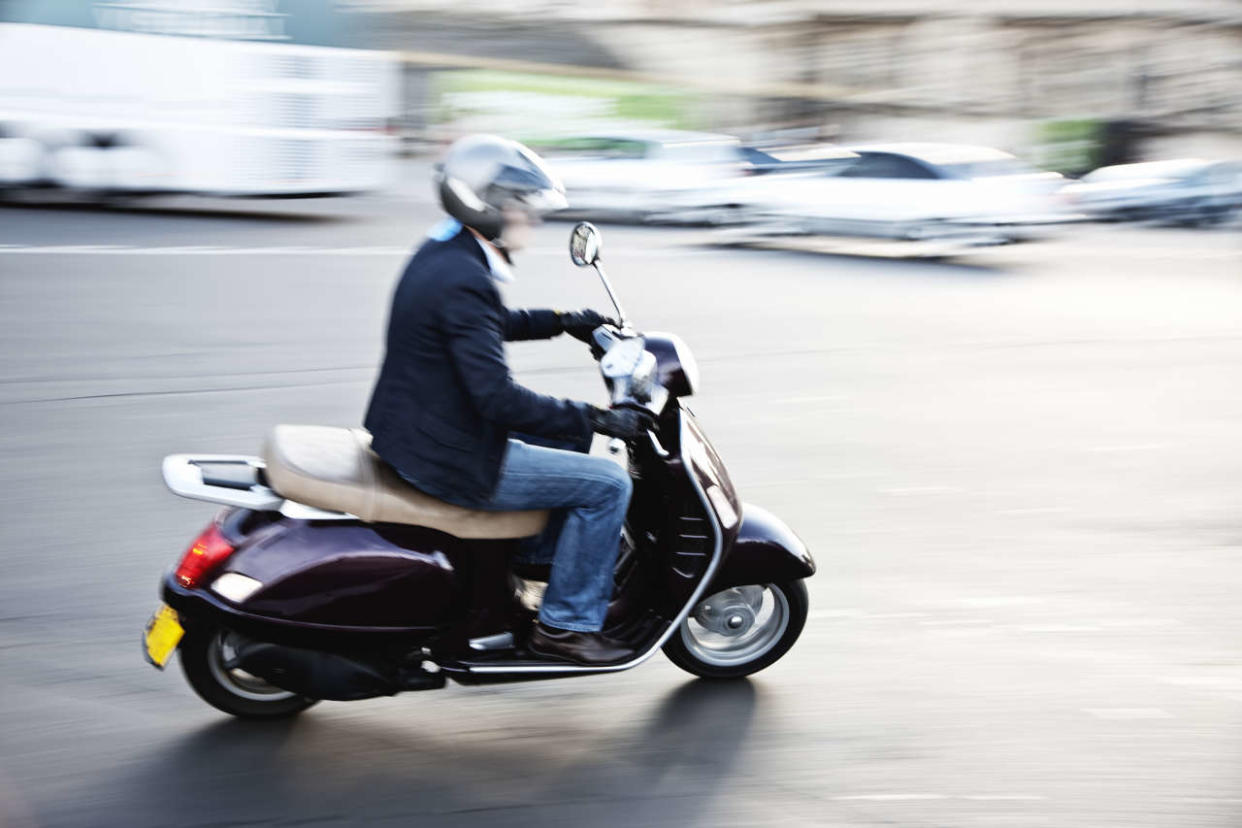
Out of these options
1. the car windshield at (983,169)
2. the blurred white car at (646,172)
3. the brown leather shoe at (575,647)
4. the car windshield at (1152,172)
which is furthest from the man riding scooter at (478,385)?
the car windshield at (1152,172)

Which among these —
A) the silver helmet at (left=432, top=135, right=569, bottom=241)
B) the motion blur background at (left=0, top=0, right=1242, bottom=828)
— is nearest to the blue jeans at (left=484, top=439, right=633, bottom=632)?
the motion blur background at (left=0, top=0, right=1242, bottom=828)

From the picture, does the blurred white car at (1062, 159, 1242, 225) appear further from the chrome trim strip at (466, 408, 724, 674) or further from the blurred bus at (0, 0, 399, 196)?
the chrome trim strip at (466, 408, 724, 674)

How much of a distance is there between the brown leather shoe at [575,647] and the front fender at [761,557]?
363 millimetres

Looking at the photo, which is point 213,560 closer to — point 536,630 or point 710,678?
point 536,630

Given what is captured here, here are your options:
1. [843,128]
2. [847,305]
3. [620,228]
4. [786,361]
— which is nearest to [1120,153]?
[843,128]

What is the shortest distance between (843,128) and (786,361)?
27665 millimetres

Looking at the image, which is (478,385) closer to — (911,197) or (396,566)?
(396,566)

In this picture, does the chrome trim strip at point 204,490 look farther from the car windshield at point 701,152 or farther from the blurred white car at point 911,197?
the car windshield at point 701,152

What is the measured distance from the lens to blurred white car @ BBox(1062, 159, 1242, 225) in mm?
21062

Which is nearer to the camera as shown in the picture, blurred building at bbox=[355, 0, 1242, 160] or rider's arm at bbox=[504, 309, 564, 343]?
rider's arm at bbox=[504, 309, 564, 343]

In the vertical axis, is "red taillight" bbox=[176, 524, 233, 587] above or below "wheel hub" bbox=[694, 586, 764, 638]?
above

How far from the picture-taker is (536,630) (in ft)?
13.2

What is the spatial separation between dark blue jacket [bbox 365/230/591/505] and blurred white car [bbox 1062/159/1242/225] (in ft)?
61.7

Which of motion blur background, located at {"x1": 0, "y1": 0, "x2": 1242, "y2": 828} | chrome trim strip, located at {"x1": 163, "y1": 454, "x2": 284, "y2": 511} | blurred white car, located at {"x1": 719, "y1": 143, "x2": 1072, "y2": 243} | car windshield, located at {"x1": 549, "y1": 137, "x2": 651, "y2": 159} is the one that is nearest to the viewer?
chrome trim strip, located at {"x1": 163, "y1": 454, "x2": 284, "y2": 511}
